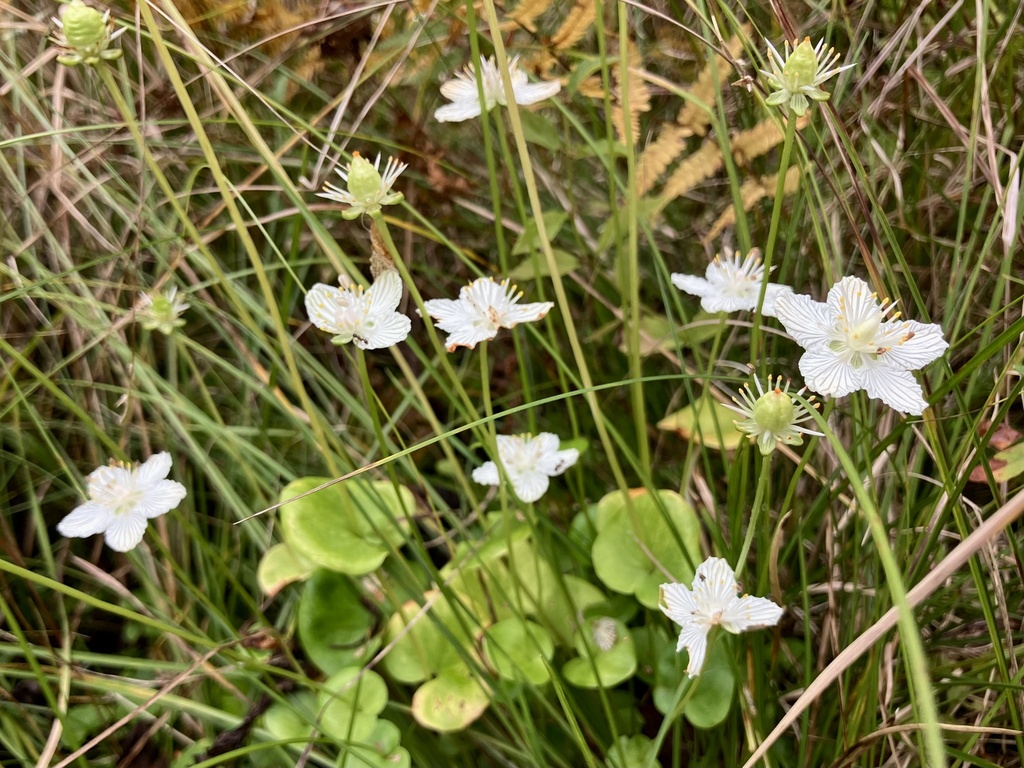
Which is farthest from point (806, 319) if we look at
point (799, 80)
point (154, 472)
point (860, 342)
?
point (154, 472)

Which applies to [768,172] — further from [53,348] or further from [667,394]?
[53,348]

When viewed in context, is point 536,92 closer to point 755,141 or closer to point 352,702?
point 755,141

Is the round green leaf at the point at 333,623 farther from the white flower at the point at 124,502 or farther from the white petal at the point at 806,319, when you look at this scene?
the white petal at the point at 806,319

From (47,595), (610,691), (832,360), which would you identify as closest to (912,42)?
(832,360)

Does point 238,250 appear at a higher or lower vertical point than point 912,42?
lower

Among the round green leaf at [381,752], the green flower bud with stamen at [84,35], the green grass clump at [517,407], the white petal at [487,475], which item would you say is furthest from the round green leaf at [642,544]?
the green flower bud with stamen at [84,35]

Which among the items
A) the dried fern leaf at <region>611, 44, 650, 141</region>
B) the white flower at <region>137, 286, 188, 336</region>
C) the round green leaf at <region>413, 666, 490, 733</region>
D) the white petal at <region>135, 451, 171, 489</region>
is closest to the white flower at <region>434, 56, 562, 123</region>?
the dried fern leaf at <region>611, 44, 650, 141</region>
